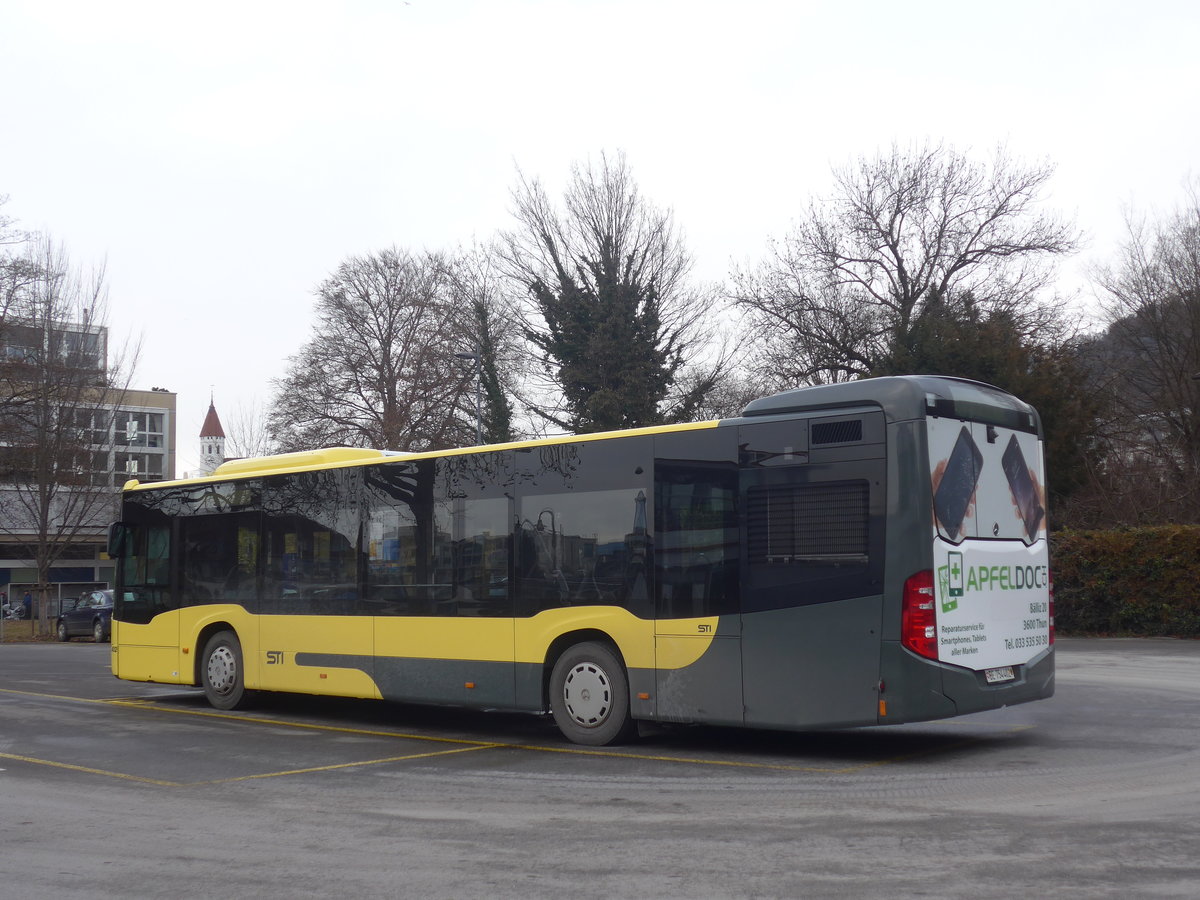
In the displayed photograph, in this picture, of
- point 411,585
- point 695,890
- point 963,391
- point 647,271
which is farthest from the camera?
point 647,271

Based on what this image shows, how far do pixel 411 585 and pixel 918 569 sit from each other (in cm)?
551

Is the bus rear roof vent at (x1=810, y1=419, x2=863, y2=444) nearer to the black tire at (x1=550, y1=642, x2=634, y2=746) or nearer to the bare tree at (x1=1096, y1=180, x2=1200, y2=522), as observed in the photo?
the black tire at (x1=550, y1=642, x2=634, y2=746)

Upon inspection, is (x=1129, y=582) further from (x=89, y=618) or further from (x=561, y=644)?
(x=89, y=618)

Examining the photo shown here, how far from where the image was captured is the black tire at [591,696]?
35.2ft

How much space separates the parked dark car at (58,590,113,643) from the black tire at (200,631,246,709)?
79.7 feet

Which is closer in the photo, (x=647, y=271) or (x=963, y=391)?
(x=963, y=391)

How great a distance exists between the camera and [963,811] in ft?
24.9

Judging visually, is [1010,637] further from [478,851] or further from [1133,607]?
[1133,607]

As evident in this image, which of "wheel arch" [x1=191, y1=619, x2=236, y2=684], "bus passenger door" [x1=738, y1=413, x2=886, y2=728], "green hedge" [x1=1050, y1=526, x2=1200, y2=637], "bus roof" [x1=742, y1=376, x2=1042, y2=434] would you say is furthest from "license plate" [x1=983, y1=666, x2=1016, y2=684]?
"green hedge" [x1=1050, y1=526, x2=1200, y2=637]

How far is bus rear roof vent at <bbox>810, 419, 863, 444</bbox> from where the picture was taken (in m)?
9.58

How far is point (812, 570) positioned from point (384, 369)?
39295 mm

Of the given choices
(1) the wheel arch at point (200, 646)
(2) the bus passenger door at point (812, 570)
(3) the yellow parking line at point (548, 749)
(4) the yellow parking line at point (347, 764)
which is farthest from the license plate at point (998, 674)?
Answer: (1) the wheel arch at point (200, 646)

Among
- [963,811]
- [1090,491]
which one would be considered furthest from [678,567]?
[1090,491]

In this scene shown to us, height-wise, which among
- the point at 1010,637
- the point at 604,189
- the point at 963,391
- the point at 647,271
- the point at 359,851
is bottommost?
the point at 359,851
